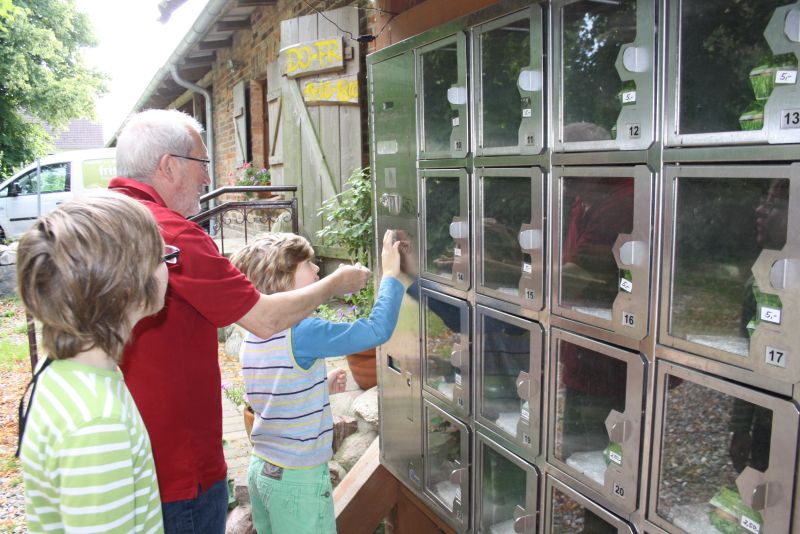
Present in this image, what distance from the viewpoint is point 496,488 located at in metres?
2.30

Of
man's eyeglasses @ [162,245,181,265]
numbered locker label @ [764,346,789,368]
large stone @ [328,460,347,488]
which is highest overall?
man's eyeglasses @ [162,245,181,265]

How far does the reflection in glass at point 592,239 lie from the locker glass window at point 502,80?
0.35 meters

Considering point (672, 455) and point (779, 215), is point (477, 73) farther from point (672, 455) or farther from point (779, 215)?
point (672, 455)

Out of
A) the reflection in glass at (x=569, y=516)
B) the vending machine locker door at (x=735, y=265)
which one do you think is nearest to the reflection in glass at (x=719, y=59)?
the vending machine locker door at (x=735, y=265)

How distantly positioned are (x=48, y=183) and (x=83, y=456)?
1218 centimetres

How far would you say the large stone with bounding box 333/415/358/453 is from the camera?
3.68 meters

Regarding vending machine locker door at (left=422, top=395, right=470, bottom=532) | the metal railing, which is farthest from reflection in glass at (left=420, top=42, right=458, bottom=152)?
the metal railing

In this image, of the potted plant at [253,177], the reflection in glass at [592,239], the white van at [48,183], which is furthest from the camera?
the white van at [48,183]

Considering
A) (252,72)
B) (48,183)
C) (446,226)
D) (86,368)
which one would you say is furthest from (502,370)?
(48,183)

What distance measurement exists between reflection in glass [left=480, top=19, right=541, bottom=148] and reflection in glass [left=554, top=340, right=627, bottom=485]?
2.29 ft

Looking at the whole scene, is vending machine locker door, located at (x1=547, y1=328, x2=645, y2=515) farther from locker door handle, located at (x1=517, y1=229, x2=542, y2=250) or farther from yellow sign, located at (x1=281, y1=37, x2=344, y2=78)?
yellow sign, located at (x1=281, y1=37, x2=344, y2=78)

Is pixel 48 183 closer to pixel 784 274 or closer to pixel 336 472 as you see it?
pixel 336 472

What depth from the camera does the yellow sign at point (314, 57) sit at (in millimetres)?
5324

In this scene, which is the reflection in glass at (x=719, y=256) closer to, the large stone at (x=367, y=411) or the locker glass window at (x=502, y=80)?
the locker glass window at (x=502, y=80)
